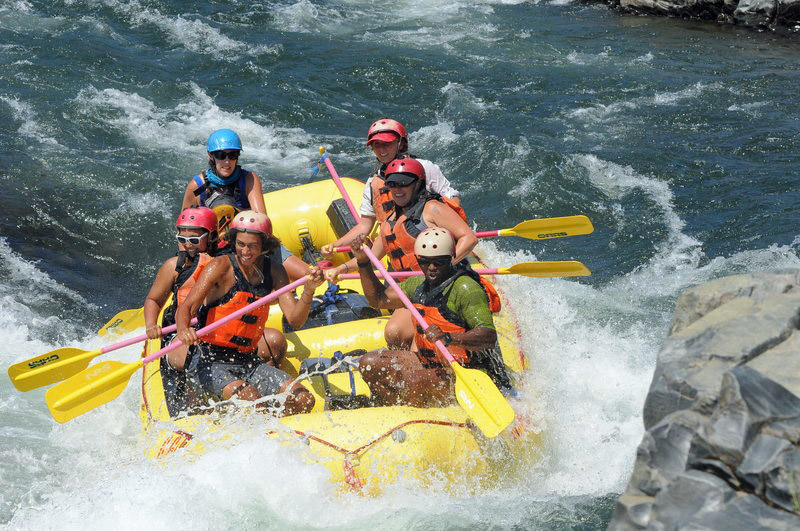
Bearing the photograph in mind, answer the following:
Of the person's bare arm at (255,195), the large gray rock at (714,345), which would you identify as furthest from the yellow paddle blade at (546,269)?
the large gray rock at (714,345)

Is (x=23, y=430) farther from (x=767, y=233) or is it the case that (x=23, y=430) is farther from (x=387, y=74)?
(x=387, y=74)

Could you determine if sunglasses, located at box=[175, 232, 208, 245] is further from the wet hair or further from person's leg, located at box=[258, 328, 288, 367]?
person's leg, located at box=[258, 328, 288, 367]

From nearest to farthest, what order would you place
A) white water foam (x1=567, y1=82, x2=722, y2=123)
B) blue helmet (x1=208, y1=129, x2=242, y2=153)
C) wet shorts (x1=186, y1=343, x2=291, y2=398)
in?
1. wet shorts (x1=186, y1=343, x2=291, y2=398)
2. blue helmet (x1=208, y1=129, x2=242, y2=153)
3. white water foam (x1=567, y1=82, x2=722, y2=123)

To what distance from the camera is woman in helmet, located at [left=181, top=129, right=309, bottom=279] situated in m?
6.44

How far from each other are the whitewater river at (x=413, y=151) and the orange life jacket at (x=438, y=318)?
2.38 ft

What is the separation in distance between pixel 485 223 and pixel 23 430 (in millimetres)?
5458

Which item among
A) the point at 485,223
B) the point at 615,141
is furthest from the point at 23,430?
the point at 615,141

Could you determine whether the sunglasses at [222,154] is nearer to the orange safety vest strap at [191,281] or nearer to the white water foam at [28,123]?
the orange safety vest strap at [191,281]

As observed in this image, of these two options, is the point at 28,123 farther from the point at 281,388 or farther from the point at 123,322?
the point at 281,388

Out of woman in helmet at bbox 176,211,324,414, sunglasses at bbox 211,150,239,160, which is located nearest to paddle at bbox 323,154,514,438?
woman in helmet at bbox 176,211,324,414

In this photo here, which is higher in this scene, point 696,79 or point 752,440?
point 752,440

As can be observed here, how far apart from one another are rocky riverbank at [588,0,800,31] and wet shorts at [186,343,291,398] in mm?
13694

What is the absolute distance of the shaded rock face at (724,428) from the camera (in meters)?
2.69

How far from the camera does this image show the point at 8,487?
5.79 m
